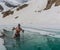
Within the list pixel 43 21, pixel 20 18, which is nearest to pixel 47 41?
pixel 43 21

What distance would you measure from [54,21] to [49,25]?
3.14 feet

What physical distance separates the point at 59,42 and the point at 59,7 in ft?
44.0

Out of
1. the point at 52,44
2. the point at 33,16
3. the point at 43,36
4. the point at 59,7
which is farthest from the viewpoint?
the point at 33,16

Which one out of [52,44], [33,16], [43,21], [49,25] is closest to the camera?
[52,44]

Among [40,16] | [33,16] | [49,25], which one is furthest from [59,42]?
→ [33,16]

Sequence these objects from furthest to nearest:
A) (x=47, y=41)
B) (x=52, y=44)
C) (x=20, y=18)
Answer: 1. (x=20, y=18)
2. (x=47, y=41)
3. (x=52, y=44)

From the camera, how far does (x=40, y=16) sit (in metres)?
32.5

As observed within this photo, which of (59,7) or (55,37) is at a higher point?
(59,7)

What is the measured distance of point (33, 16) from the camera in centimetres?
3488

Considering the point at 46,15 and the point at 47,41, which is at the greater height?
the point at 46,15

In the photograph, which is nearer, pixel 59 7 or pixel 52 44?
pixel 52 44

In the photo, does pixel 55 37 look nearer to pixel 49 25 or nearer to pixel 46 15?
pixel 49 25

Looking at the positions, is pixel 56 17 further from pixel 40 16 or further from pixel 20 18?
pixel 20 18

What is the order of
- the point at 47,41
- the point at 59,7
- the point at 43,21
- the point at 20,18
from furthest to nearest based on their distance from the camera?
the point at 20,18 → the point at 59,7 → the point at 43,21 → the point at 47,41
